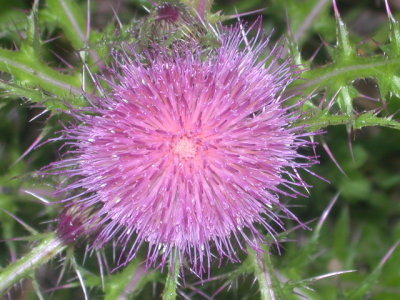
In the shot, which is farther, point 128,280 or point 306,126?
point 128,280

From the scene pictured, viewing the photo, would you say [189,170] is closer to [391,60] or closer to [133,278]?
[133,278]

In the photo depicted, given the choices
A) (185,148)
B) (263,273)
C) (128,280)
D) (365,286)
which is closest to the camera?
(185,148)

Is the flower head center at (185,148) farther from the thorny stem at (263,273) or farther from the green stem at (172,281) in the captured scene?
the thorny stem at (263,273)

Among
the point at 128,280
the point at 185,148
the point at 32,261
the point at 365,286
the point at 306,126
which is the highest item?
the point at 185,148

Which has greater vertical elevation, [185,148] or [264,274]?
[185,148]

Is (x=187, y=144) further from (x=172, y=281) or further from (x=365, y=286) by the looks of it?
(x=365, y=286)

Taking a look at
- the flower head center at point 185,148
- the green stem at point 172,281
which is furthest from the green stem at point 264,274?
the flower head center at point 185,148

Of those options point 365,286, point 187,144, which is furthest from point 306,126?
point 365,286
